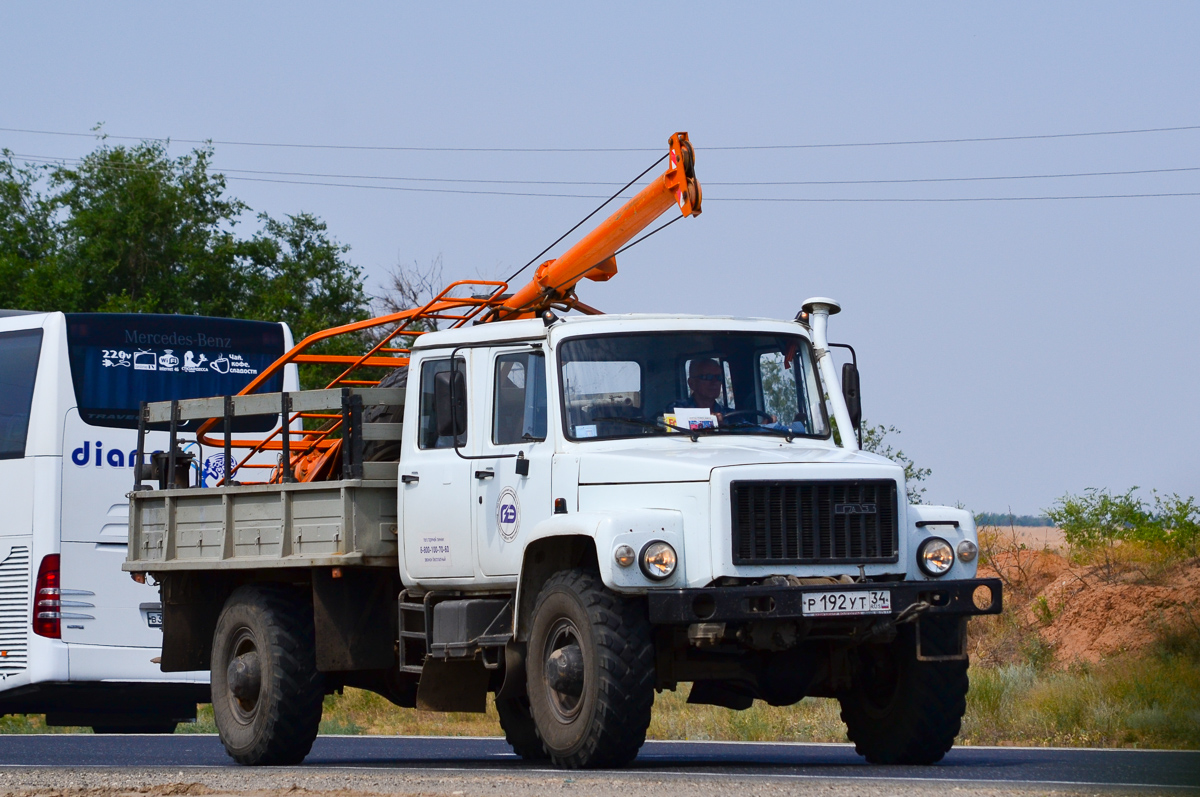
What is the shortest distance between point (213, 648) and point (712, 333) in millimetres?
4616

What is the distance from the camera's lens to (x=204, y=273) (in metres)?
45.2

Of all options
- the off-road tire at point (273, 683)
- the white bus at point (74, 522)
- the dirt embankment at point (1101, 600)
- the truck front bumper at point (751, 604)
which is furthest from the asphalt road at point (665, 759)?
the dirt embankment at point (1101, 600)

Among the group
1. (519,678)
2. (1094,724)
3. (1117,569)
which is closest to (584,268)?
(519,678)

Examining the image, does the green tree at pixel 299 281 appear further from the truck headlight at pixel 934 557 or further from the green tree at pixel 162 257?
the truck headlight at pixel 934 557

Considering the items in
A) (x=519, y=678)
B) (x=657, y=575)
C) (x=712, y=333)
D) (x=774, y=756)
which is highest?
(x=712, y=333)

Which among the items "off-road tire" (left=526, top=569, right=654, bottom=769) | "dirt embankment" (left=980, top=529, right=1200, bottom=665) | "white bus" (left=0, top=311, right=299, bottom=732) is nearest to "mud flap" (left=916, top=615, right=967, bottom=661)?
"off-road tire" (left=526, top=569, right=654, bottom=769)

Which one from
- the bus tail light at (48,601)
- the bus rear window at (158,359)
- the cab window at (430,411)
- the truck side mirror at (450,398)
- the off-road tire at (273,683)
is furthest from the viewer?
the bus rear window at (158,359)

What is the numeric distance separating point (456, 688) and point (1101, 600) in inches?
548

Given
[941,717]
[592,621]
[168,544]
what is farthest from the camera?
[168,544]

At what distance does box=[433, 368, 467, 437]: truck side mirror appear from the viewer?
10125 mm

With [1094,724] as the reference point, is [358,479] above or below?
above

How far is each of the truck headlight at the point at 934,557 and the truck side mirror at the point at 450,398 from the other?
9.25ft

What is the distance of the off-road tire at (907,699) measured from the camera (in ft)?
31.9

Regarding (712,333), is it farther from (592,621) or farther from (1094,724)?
(1094,724)
